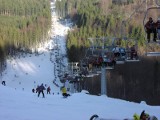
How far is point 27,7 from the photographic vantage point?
18475 centimetres

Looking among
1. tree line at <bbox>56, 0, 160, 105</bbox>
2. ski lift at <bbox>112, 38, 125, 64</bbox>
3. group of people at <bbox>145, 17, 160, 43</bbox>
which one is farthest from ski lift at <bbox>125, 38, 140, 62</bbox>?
group of people at <bbox>145, 17, 160, 43</bbox>

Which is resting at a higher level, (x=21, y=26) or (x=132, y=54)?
(x=21, y=26)

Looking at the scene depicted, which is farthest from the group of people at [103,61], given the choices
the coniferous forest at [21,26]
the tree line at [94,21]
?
the coniferous forest at [21,26]

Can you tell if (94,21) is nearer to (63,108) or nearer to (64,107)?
(64,107)

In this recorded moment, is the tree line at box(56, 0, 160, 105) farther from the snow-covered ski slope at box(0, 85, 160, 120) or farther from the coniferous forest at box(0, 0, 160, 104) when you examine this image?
the snow-covered ski slope at box(0, 85, 160, 120)

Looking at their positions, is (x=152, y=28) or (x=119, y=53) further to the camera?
(x=119, y=53)

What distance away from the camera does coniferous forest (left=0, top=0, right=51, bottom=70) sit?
363 feet

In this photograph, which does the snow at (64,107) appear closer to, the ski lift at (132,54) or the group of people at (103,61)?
the ski lift at (132,54)

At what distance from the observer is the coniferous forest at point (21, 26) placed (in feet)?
363

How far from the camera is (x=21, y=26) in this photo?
145250mm

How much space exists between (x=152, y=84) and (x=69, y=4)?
128977 millimetres

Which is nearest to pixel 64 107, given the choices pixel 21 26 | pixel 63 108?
pixel 63 108

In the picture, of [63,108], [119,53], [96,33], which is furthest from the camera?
[96,33]

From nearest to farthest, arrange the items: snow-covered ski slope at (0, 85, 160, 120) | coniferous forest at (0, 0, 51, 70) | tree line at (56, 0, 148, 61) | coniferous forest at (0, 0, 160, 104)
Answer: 1. snow-covered ski slope at (0, 85, 160, 120)
2. coniferous forest at (0, 0, 160, 104)
3. tree line at (56, 0, 148, 61)
4. coniferous forest at (0, 0, 51, 70)
